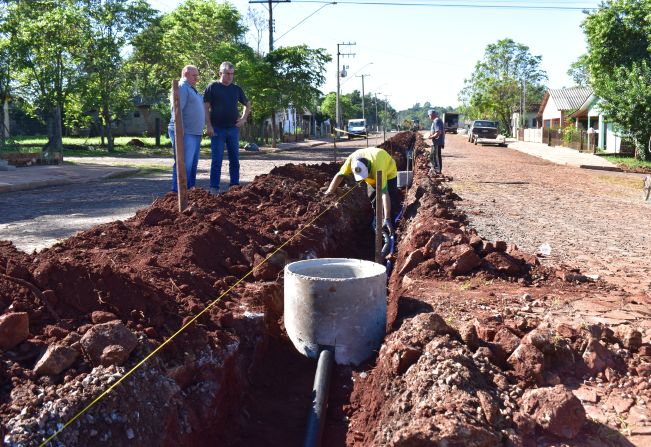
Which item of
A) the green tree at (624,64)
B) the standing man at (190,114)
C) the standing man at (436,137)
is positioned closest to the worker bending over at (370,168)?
the standing man at (190,114)

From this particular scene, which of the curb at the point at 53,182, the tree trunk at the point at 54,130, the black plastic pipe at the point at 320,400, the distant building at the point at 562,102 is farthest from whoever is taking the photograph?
the distant building at the point at 562,102

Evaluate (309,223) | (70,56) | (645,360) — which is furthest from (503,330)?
(70,56)

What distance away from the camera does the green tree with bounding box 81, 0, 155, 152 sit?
26.2m

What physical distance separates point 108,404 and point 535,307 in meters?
3.35

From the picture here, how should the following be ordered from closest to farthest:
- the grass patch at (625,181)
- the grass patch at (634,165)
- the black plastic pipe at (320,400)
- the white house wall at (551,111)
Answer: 1. the black plastic pipe at (320,400)
2. the grass patch at (625,181)
3. the grass patch at (634,165)
4. the white house wall at (551,111)

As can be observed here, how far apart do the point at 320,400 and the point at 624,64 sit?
27.2 meters

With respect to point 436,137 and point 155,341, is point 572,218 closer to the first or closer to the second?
point 436,137

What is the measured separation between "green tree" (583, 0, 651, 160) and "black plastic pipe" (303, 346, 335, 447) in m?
22.2

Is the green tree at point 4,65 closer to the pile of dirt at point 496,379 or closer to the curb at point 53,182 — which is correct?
the curb at point 53,182

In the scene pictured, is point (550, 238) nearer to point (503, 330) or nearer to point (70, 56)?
point (503, 330)

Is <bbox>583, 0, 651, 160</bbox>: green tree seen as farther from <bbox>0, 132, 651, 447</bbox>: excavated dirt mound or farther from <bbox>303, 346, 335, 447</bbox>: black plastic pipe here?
<bbox>303, 346, 335, 447</bbox>: black plastic pipe

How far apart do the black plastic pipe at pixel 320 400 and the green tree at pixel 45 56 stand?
1776cm

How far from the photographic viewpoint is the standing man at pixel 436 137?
15859 mm

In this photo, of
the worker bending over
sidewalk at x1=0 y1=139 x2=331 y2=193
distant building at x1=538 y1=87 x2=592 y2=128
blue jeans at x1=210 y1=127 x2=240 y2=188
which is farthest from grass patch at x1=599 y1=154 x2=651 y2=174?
distant building at x1=538 y1=87 x2=592 y2=128
